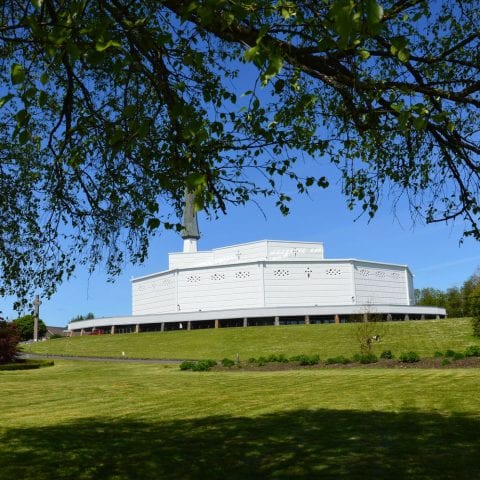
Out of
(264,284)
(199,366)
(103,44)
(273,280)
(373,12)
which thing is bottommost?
(199,366)

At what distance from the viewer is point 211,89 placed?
7.37 m

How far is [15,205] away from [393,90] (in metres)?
6.05

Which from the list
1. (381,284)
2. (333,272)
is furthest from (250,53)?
(381,284)

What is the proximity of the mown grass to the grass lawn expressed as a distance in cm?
2284

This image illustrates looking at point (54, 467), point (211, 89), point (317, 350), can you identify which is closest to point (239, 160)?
point (211, 89)

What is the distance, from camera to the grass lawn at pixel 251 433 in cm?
732

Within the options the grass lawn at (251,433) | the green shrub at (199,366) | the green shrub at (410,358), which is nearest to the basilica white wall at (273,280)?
the green shrub at (199,366)

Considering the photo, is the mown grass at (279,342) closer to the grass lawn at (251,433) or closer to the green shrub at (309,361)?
the green shrub at (309,361)

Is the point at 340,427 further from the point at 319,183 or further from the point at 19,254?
the point at 19,254

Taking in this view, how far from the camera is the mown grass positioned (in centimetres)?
4119

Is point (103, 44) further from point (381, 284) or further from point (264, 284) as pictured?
point (381, 284)

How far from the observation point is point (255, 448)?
8484 millimetres

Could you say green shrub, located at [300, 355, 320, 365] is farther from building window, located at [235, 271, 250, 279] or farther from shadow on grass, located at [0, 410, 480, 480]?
building window, located at [235, 271, 250, 279]

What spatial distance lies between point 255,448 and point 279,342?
136ft
